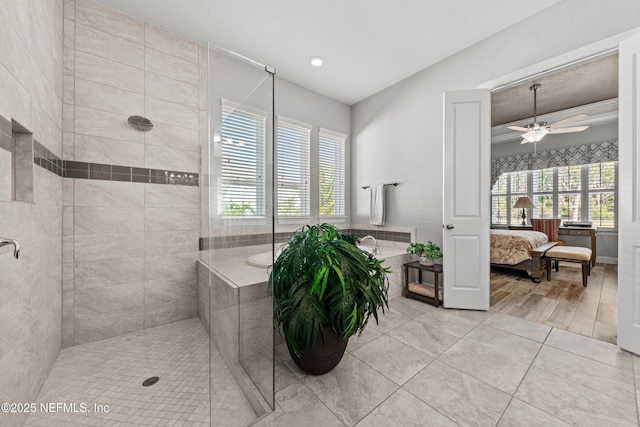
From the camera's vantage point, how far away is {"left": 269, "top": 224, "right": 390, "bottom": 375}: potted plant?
4.31 feet

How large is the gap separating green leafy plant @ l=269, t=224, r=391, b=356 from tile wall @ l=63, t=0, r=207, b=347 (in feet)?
5.15

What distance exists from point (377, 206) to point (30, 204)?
10.5ft

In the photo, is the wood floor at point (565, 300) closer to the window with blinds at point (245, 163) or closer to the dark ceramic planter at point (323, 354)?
the dark ceramic planter at point (323, 354)

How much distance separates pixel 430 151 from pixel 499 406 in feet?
8.11

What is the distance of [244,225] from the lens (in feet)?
4.30

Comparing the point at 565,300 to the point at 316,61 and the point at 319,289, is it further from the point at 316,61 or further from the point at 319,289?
the point at 316,61

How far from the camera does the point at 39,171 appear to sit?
145 centimetres

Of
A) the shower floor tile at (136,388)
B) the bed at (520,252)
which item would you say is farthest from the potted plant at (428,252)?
the shower floor tile at (136,388)

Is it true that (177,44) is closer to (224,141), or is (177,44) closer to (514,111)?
(224,141)

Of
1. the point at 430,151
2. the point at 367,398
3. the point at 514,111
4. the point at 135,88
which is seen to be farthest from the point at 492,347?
the point at 514,111

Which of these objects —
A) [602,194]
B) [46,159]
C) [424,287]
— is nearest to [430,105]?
[424,287]

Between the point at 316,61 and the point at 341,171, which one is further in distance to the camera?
the point at 341,171

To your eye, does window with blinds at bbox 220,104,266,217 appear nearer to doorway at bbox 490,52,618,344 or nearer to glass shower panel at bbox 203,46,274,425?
glass shower panel at bbox 203,46,274,425

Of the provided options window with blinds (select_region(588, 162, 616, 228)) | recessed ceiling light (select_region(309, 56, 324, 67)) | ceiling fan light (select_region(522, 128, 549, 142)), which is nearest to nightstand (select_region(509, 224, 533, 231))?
window with blinds (select_region(588, 162, 616, 228))
